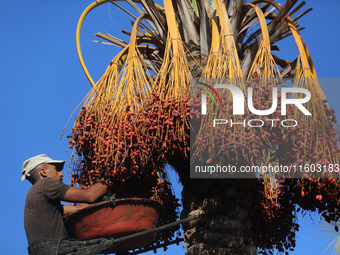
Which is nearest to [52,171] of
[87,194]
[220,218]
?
[87,194]

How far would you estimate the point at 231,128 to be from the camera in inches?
154

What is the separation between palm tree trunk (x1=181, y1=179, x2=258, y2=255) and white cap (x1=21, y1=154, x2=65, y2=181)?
1126 mm

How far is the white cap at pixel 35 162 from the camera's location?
15.3 feet

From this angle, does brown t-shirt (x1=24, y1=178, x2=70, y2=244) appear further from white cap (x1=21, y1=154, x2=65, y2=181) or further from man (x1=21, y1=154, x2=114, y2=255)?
white cap (x1=21, y1=154, x2=65, y2=181)

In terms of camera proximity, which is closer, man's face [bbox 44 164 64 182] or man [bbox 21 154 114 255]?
man [bbox 21 154 114 255]

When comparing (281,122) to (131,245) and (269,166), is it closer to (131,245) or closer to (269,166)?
(269,166)

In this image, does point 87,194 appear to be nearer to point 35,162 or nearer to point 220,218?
point 35,162

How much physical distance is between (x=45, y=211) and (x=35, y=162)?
50 centimetres

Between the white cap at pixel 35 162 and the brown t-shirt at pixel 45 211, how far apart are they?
0.28 m

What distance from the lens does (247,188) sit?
4.63 m

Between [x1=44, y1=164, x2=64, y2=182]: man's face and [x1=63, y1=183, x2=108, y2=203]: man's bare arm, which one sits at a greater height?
[x1=44, y1=164, x2=64, y2=182]: man's face

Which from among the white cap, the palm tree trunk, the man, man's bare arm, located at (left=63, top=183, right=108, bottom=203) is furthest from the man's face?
the palm tree trunk

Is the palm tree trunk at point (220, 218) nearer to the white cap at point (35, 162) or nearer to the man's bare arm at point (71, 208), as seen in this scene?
the man's bare arm at point (71, 208)

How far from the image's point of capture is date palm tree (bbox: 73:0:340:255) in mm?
4094
